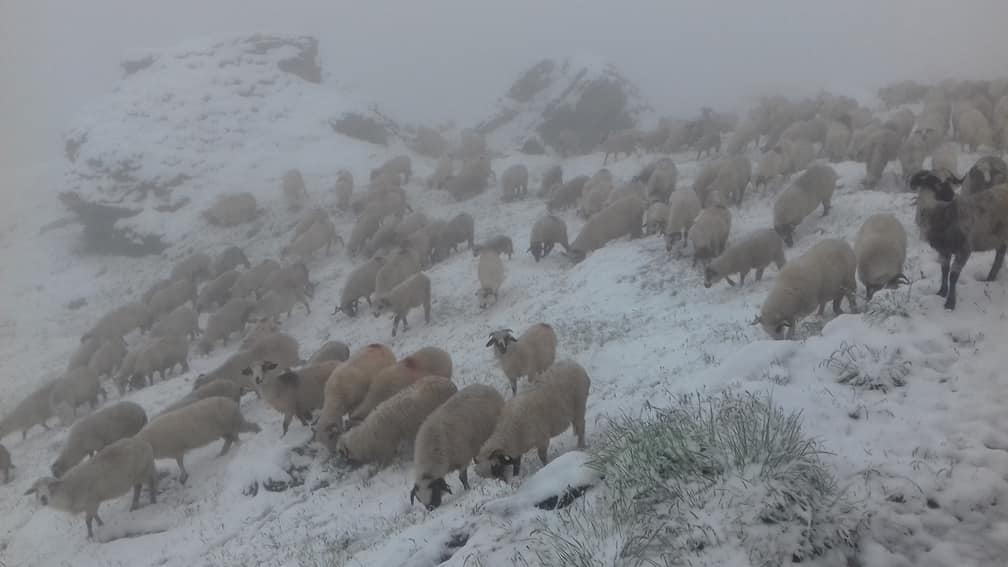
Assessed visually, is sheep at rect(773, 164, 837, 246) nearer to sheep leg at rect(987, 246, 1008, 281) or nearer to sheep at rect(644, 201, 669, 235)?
sheep at rect(644, 201, 669, 235)

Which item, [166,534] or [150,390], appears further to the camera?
[150,390]

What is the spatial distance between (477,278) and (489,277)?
2.00 metres

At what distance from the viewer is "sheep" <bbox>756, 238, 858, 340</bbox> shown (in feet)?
32.6

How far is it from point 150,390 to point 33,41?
7008cm

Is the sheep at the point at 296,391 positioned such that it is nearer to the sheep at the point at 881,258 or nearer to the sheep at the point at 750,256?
the sheep at the point at 750,256

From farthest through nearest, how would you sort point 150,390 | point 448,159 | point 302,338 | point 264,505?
1. point 448,159
2. point 302,338
3. point 150,390
4. point 264,505

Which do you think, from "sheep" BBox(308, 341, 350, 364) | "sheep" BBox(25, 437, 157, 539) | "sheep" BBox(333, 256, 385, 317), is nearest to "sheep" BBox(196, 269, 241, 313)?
"sheep" BBox(333, 256, 385, 317)

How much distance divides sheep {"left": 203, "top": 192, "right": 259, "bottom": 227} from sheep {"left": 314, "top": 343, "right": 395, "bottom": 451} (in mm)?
21957

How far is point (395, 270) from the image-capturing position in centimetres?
1841

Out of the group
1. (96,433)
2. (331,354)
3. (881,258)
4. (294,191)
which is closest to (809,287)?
(881,258)

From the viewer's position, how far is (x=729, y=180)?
18.6 metres

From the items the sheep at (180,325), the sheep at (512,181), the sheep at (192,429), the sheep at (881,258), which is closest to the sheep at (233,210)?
the sheep at (180,325)

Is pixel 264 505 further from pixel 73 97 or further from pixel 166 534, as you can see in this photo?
pixel 73 97

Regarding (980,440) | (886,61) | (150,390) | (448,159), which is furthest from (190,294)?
(886,61)
